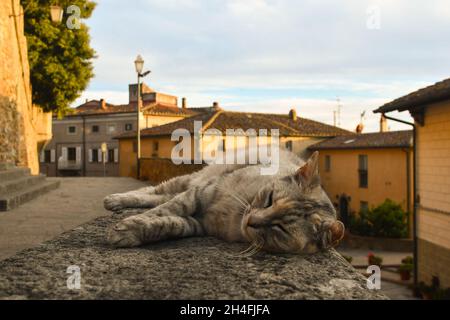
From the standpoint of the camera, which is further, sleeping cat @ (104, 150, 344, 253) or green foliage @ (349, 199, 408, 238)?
green foliage @ (349, 199, 408, 238)

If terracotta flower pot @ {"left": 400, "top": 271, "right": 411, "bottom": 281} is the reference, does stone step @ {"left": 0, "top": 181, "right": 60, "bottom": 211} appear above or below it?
above

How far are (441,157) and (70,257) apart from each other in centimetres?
1113

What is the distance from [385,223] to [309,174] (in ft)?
70.6

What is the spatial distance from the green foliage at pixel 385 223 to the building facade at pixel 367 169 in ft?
3.02

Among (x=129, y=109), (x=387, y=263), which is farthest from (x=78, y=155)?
(x=387, y=263)

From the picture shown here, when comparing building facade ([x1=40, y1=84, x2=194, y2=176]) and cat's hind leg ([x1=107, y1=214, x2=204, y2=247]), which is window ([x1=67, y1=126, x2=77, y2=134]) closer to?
building facade ([x1=40, y1=84, x2=194, y2=176])

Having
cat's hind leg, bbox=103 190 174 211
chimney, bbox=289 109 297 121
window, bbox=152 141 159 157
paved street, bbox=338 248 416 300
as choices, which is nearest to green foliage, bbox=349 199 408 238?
paved street, bbox=338 248 416 300

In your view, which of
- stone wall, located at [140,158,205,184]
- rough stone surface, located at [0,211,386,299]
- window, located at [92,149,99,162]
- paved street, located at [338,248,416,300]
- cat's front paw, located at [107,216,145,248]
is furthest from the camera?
window, located at [92,149,99,162]

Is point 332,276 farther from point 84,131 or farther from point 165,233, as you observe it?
point 84,131

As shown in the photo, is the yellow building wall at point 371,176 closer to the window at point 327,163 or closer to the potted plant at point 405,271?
the window at point 327,163

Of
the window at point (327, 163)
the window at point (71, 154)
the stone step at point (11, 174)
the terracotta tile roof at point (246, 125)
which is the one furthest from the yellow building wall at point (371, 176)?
the window at point (71, 154)

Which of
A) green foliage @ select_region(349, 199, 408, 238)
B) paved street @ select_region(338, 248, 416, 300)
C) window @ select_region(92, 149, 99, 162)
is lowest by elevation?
paved street @ select_region(338, 248, 416, 300)

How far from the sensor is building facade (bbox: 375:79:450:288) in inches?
436
